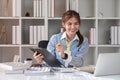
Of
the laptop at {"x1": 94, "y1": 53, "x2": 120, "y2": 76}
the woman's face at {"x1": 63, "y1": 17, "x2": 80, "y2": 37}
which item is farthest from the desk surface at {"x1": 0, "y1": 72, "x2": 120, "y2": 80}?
the woman's face at {"x1": 63, "y1": 17, "x2": 80, "y2": 37}

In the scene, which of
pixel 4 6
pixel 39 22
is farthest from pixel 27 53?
pixel 4 6

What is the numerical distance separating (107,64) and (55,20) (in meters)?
2.34

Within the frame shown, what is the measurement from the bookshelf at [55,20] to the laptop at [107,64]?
1.90 metres

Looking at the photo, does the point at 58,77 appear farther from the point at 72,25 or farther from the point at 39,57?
the point at 72,25

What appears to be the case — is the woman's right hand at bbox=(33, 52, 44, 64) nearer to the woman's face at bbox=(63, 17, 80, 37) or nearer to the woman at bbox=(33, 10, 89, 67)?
the woman at bbox=(33, 10, 89, 67)

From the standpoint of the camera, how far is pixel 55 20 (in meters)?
4.02

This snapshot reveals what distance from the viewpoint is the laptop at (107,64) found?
177 cm

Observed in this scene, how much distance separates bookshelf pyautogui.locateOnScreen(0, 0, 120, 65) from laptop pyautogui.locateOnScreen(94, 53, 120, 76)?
6.22ft

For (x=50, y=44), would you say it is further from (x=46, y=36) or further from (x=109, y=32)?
(x=109, y=32)

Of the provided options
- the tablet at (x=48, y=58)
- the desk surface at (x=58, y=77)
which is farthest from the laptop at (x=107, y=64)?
the tablet at (x=48, y=58)

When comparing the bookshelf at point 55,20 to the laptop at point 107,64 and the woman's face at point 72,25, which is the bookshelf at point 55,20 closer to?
the woman's face at point 72,25

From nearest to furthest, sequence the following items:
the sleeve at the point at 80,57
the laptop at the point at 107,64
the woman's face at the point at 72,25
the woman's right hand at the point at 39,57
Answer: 1. the laptop at the point at 107,64
2. the woman's right hand at the point at 39,57
3. the sleeve at the point at 80,57
4. the woman's face at the point at 72,25

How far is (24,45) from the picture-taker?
374 cm

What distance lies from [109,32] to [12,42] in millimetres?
1568
